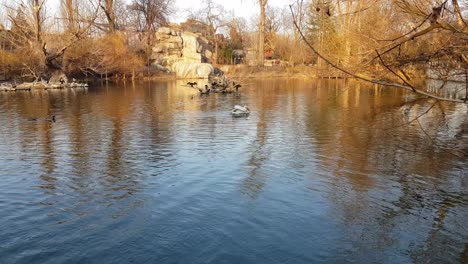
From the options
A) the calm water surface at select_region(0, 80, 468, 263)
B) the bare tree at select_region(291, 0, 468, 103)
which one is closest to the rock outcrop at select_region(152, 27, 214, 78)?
the bare tree at select_region(291, 0, 468, 103)

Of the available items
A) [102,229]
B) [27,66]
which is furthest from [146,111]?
[27,66]

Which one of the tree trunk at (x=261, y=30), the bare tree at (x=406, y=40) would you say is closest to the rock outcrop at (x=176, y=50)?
the tree trunk at (x=261, y=30)

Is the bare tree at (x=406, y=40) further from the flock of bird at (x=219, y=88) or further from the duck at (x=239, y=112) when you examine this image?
the flock of bird at (x=219, y=88)

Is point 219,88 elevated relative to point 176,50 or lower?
lower

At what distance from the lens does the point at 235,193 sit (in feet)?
26.8

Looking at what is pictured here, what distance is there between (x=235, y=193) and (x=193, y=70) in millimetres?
47122

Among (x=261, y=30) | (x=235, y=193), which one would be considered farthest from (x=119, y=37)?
(x=235, y=193)

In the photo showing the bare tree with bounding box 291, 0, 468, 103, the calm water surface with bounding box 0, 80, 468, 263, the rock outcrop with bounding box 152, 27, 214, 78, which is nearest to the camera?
the bare tree with bounding box 291, 0, 468, 103

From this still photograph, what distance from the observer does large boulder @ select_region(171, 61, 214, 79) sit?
175 feet

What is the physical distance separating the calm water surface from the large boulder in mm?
38039

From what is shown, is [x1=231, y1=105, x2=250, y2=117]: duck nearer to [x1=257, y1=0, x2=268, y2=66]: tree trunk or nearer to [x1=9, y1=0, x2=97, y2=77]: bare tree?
[x1=9, y1=0, x2=97, y2=77]: bare tree

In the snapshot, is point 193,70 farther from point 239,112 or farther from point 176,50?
point 239,112

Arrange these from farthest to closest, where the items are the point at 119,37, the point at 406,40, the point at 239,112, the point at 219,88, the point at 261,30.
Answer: the point at 261,30 < the point at 119,37 < the point at 219,88 < the point at 239,112 < the point at 406,40

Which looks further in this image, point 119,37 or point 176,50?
point 176,50
